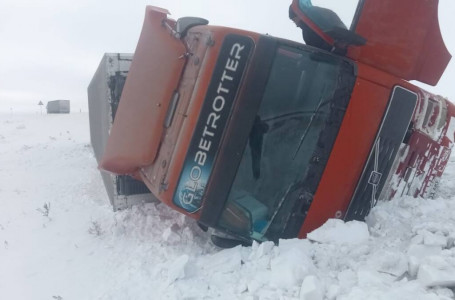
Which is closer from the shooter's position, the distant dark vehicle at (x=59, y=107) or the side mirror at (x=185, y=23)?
the side mirror at (x=185, y=23)

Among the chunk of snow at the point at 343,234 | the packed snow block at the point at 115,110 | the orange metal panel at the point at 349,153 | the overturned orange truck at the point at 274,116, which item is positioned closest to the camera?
the chunk of snow at the point at 343,234

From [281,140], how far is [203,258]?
1.00 m

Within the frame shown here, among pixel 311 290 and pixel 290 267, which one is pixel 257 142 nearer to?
pixel 290 267

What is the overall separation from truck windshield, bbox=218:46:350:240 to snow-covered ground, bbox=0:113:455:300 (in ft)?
0.83

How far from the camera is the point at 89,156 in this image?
719cm

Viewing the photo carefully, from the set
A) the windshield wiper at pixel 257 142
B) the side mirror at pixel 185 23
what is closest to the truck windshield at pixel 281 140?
the windshield wiper at pixel 257 142

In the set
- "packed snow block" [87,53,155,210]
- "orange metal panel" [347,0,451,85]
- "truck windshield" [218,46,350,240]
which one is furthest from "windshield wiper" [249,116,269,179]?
"packed snow block" [87,53,155,210]

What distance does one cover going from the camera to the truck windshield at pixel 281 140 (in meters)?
2.80

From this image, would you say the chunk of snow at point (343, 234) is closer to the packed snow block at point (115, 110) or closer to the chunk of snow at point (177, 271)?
the chunk of snow at point (177, 271)

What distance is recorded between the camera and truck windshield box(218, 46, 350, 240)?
9.18 feet

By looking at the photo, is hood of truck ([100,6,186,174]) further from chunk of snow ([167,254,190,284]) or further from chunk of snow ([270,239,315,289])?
chunk of snow ([270,239,315,289])

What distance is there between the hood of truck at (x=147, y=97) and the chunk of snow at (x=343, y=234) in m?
1.31

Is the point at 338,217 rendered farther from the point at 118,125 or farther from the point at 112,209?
the point at 112,209

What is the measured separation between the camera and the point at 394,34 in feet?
10.2
